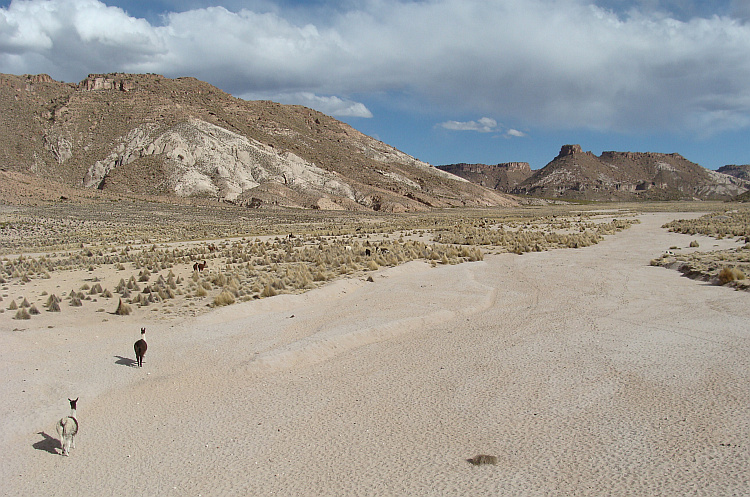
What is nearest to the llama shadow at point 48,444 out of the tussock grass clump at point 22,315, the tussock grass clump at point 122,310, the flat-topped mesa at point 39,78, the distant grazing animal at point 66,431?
the distant grazing animal at point 66,431

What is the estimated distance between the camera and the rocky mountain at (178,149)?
3182 inches

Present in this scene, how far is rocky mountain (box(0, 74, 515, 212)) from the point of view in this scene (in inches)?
3182

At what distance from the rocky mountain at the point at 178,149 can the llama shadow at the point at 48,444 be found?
238ft

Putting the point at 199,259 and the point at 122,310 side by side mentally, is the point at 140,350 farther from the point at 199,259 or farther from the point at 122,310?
the point at 199,259

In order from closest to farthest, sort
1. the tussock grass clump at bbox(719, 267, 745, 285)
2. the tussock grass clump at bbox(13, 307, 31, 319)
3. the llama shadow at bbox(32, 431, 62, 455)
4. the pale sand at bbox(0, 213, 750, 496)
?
the pale sand at bbox(0, 213, 750, 496), the llama shadow at bbox(32, 431, 62, 455), the tussock grass clump at bbox(13, 307, 31, 319), the tussock grass clump at bbox(719, 267, 745, 285)

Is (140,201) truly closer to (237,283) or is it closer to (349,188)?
(349,188)

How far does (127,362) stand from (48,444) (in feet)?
10.1

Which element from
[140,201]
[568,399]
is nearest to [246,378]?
[568,399]

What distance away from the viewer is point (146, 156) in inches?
3243

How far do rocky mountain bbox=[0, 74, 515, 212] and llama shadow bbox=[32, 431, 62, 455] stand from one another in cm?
7250

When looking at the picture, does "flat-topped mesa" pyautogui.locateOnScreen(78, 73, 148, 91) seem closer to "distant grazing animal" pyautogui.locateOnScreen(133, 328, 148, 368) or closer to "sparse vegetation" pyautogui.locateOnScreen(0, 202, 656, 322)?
"sparse vegetation" pyautogui.locateOnScreen(0, 202, 656, 322)

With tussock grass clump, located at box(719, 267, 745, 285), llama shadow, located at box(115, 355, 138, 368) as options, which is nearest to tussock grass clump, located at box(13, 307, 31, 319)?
llama shadow, located at box(115, 355, 138, 368)

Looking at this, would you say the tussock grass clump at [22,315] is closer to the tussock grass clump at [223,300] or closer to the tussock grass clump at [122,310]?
the tussock grass clump at [122,310]

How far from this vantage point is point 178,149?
8319cm
